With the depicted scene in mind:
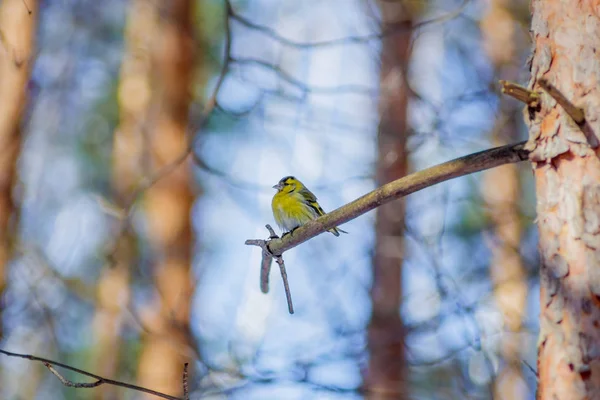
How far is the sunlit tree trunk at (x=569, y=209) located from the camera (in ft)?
6.91

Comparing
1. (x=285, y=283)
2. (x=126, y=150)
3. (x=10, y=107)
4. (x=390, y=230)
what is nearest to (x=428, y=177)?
(x=285, y=283)

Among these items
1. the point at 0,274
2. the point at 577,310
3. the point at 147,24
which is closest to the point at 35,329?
the point at 0,274

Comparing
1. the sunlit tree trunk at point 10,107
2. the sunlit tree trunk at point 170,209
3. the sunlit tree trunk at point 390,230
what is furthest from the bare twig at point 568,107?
the sunlit tree trunk at point 10,107

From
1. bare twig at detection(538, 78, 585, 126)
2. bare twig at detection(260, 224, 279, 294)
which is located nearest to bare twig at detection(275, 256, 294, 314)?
bare twig at detection(260, 224, 279, 294)

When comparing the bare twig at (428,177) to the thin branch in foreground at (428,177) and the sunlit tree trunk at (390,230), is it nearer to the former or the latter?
the thin branch in foreground at (428,177)

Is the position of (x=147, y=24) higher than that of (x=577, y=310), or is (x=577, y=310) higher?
(x=147, y=24)

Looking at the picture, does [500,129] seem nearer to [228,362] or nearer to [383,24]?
[383,24]

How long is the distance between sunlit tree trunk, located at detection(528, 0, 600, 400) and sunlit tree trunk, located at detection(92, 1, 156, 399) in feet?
27.1

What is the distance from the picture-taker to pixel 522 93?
7.45 feet

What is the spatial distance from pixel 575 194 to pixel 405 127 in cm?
532

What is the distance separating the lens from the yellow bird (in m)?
5.89

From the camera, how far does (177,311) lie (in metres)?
7.74

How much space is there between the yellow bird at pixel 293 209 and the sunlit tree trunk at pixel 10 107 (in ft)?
12.7

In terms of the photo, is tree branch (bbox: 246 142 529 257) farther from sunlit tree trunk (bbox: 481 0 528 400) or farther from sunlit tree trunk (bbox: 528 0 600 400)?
sunlit tree trunk (bbox: 481 0 528 400)
